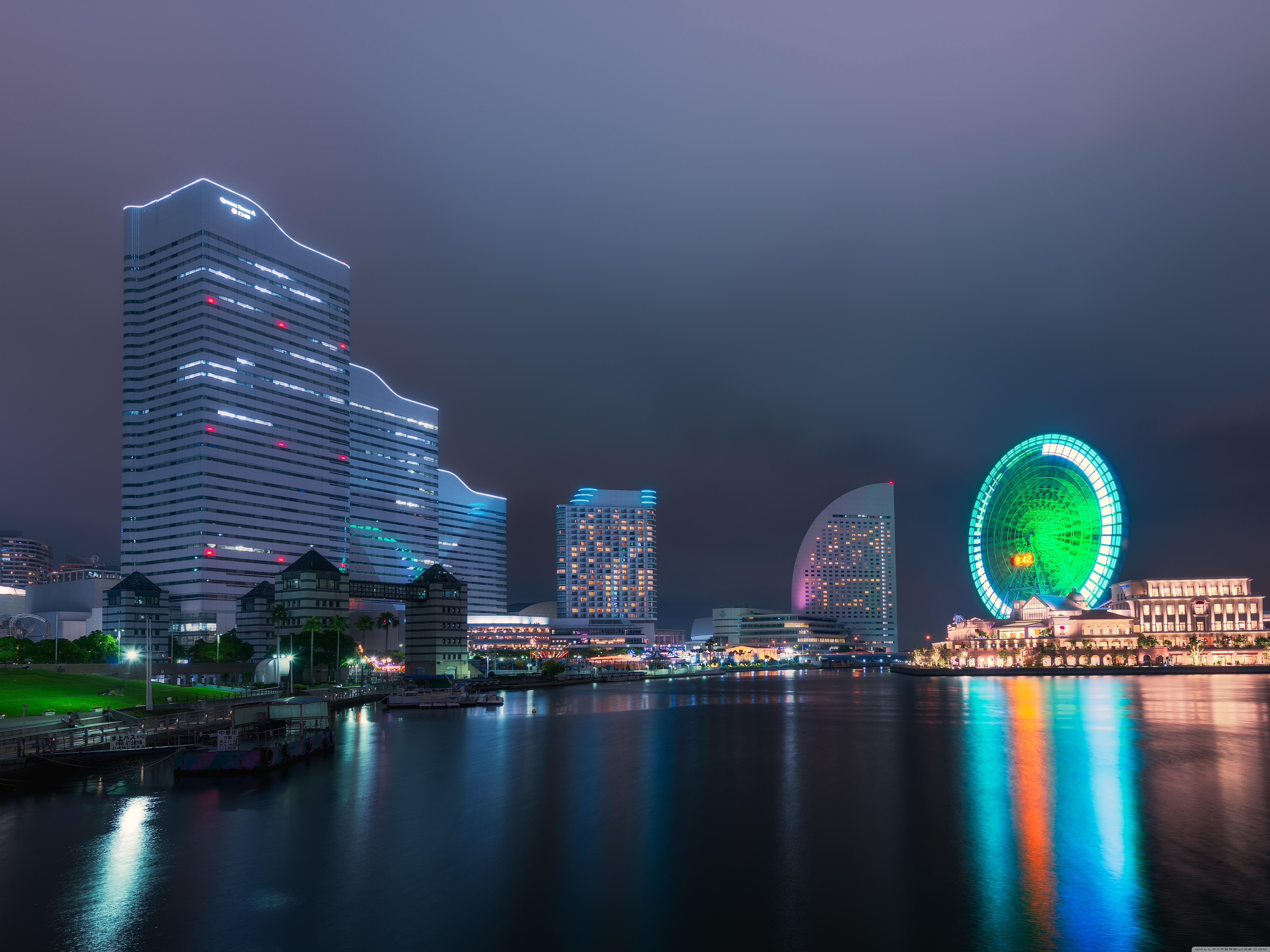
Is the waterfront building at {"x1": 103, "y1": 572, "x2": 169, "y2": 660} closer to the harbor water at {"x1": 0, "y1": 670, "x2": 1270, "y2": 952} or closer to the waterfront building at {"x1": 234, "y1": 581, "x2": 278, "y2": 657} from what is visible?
the waterfront building at {"x1": 234, "y1": 581, "x2": 278, "y2": 657}

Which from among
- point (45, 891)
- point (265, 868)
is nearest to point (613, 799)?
point (265, 868)

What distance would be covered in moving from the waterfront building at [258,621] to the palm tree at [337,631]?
21217mm

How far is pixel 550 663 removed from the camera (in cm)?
19725

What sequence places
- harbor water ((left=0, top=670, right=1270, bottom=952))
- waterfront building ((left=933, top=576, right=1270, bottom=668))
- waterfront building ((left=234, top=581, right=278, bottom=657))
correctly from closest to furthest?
harbor water ((left=0, top=670, right=1270, bottom=952)) < waterfront building ((left=234, top=581, right=278, bottom=657)) < waterfront building ((left=933, top=576, right=1270, bottom=668))

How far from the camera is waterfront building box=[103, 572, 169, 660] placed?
145750mm

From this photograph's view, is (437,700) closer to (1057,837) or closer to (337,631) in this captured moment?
(337,631)

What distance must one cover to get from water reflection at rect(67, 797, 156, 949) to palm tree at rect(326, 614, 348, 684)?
3645 inches

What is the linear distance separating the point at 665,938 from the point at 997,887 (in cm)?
1254

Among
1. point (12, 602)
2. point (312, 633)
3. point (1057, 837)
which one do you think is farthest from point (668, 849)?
point (12, 602)

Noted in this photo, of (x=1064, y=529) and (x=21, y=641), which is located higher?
(x=1064, y=529)

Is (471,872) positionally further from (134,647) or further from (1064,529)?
(1064,529)

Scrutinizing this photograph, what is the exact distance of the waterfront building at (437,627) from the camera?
150 metres

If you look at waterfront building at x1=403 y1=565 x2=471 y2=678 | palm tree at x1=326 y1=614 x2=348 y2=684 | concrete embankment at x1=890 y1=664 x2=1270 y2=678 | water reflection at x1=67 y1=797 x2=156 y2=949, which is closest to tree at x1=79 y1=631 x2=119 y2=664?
palm tree at x1=326 y1=614 x2=348 y2=684

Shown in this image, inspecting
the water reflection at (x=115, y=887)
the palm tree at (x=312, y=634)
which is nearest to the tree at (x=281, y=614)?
the palm tree at (x=312, y=634)
